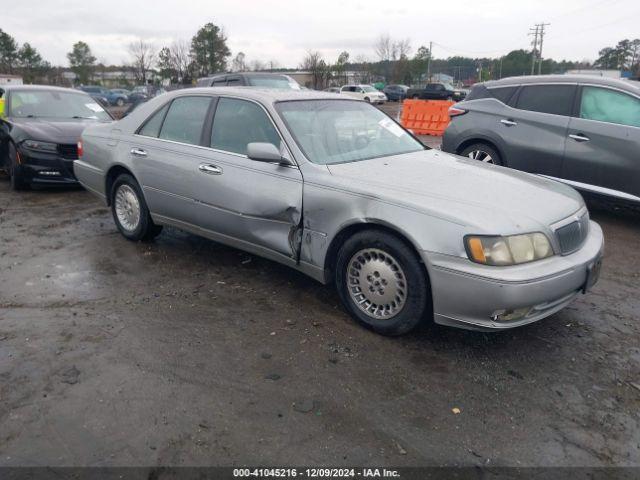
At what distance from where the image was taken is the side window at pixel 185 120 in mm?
4672

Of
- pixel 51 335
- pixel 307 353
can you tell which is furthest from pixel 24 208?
pixel 307 353

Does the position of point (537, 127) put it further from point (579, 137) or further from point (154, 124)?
point (154, 124)

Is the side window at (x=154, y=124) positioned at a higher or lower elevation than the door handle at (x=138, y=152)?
higher

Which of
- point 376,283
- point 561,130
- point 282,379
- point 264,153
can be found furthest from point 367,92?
point 282,379

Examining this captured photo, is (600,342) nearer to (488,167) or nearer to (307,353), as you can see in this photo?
(488,167)

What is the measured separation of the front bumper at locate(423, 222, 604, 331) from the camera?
9.81 ft

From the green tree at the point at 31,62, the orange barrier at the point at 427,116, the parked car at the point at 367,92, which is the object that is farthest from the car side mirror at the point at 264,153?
the green tree at the point at 31,62

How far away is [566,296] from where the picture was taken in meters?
3.31

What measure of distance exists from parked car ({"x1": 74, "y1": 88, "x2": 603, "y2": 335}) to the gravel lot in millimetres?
351

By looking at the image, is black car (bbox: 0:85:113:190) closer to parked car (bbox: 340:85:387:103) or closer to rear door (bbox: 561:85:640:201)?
rear door (bbox: 561:85:640:201)

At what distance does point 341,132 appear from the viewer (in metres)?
4.26

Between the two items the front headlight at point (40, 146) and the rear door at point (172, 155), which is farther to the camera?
the front headlight at point (40, 146)

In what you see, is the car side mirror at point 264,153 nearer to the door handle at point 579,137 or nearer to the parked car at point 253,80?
the door handle at point 579,137

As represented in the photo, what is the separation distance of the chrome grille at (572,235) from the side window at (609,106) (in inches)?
120
